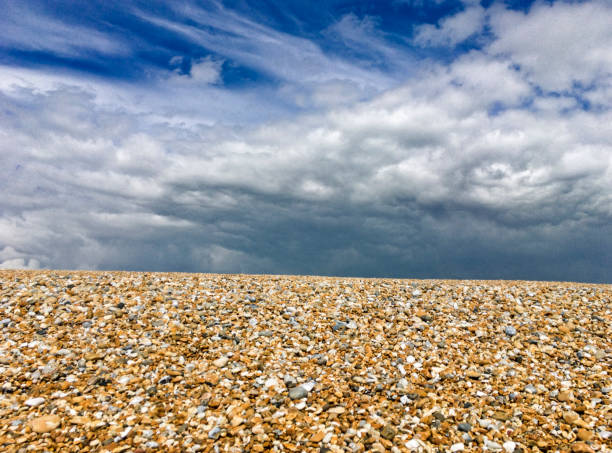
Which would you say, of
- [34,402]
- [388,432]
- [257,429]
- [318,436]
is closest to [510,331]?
[388,432]

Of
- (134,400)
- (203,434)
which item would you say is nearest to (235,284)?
(134,400)

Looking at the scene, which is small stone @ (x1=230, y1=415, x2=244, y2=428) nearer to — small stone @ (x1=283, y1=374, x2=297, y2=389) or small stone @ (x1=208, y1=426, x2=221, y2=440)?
small stone @ (x1=208, y1=426, x2=221, y2=440)

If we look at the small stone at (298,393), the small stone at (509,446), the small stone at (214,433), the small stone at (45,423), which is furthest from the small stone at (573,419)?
the small stone at (45,423)

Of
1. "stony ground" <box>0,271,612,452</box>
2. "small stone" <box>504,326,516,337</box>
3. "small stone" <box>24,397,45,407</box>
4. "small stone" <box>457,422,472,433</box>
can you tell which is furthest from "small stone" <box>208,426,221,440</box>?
"small stone" <box>504,326,516,337</box>

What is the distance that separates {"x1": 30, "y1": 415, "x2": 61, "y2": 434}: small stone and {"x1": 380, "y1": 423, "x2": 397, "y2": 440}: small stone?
25.0ft

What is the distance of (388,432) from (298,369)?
3199mm

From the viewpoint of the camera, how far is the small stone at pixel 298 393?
374 inches

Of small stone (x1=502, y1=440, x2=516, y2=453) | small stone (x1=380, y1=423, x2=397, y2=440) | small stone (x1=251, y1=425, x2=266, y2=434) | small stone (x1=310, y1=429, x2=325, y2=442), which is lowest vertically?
small stone (x1=251, y1=425, x2=266, y2=434)

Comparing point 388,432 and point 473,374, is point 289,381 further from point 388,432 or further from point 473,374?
point 473,374

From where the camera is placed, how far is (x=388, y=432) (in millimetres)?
8375

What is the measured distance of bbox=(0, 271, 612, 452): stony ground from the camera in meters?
8.42

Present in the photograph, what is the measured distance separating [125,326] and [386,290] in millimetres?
10958

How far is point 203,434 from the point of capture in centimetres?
838

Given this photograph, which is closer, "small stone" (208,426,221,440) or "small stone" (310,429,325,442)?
"small stone" (310,429,325,442)
